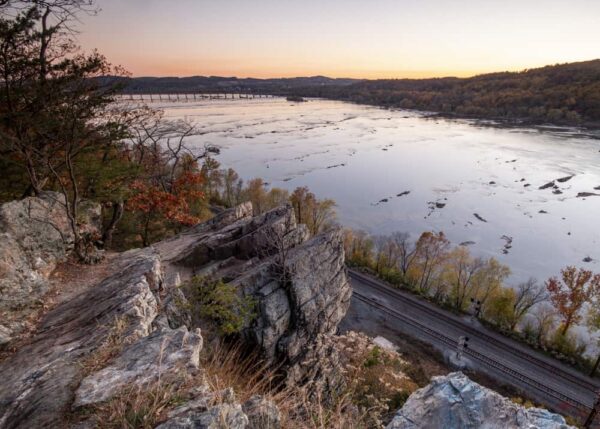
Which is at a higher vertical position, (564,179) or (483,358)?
(564,179)

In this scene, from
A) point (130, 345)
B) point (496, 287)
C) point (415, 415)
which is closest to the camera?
point (130, 345)

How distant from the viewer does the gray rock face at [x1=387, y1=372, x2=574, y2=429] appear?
230 inches

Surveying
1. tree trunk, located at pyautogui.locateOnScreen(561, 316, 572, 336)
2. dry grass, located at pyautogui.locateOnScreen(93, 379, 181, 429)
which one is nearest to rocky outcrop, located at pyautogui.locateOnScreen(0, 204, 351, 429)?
dry grass, located at pyautogui.locateOnScreen(93, 379, 181, 429)

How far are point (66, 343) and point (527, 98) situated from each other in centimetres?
15951

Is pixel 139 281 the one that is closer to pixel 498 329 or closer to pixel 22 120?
pixel 22 120

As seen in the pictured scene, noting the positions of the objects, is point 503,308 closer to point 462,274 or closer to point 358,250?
point 462,274

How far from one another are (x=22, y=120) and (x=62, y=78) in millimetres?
1839

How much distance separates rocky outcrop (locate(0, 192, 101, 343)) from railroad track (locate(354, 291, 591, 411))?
25.5 m

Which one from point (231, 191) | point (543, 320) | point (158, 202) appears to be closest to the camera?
point (158, 202)

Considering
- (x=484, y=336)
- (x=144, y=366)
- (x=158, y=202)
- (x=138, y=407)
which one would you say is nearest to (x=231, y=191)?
(x=158, y=202)

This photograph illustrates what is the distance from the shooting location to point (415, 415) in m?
6.41

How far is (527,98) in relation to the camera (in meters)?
127

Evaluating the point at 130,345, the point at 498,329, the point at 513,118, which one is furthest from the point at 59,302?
the point at 513,118

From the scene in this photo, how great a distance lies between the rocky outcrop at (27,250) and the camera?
716 centimetres
